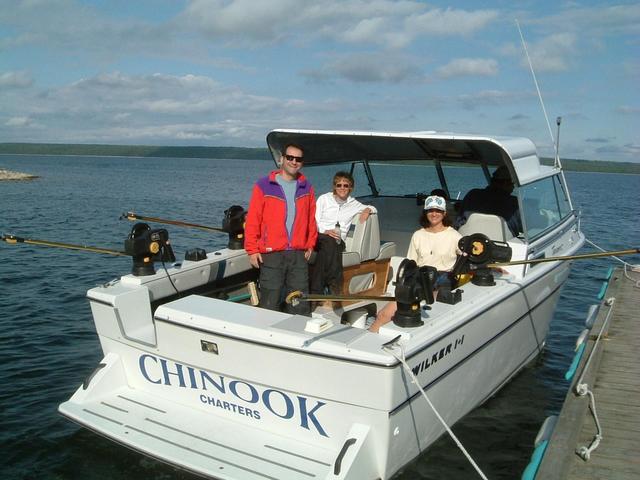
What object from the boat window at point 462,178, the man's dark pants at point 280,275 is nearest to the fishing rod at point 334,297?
the man's dark pants at point 280,275

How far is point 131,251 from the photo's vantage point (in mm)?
4855

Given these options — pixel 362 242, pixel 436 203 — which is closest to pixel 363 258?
pixel 362 242

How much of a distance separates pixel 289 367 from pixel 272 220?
56.4 inches

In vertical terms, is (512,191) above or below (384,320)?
above

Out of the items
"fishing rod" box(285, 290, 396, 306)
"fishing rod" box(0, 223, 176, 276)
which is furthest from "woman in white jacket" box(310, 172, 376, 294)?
"fishing rod" box(0, 223, 176, 276)

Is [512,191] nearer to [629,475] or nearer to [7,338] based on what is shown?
[629,475]

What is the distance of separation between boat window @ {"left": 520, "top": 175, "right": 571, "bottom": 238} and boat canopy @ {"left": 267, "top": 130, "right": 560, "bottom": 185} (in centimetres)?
12

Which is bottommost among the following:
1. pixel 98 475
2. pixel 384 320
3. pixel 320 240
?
pixel 98 475

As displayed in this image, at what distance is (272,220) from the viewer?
4.75 meters

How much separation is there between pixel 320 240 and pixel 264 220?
112 cm

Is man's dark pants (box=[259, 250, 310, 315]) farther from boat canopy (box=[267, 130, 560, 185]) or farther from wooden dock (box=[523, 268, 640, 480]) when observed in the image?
wooden dock (box=[523, 268, 640, 480])

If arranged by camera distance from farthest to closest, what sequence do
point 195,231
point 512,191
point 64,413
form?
point 195,231
point 512,191
point 64,413

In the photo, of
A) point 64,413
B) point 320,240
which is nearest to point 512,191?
point 320,240

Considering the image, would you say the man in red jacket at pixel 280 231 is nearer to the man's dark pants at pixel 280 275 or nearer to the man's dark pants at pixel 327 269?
the man's dark pants at pixel 280 275
